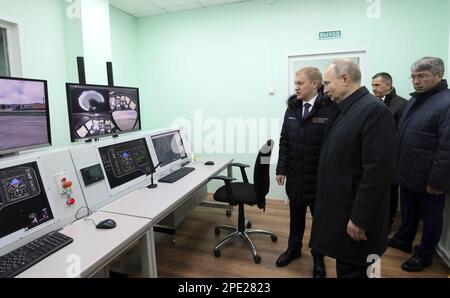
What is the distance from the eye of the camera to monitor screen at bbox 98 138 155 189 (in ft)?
6.66

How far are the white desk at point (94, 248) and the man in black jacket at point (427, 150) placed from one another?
6.74ft

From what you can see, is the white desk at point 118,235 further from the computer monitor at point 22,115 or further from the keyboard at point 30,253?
the computer monitor at point 22,115

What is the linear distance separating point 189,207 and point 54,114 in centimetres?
190

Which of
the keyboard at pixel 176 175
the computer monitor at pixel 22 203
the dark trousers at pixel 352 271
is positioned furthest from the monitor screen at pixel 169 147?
the dark trousers at pixel 352 271

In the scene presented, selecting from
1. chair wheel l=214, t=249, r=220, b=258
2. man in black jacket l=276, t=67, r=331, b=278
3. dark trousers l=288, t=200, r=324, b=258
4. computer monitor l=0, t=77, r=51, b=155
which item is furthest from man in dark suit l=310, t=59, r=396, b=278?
computer monitor l=0, t=77, r=51, b=155

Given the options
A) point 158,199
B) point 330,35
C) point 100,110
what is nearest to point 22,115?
point 100,110

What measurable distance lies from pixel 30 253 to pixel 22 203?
0.89 ft

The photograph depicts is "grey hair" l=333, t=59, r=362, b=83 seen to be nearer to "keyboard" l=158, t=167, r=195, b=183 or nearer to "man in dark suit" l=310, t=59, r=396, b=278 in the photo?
"man in dark suit" l=310, t=59, r=396, b=278

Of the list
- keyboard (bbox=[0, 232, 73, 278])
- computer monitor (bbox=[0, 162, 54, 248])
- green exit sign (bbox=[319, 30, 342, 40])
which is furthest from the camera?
green exit sign (bbox=[319, 30, 342, 40])

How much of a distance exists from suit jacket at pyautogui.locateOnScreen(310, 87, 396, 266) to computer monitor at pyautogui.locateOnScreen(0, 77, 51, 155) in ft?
5.50
